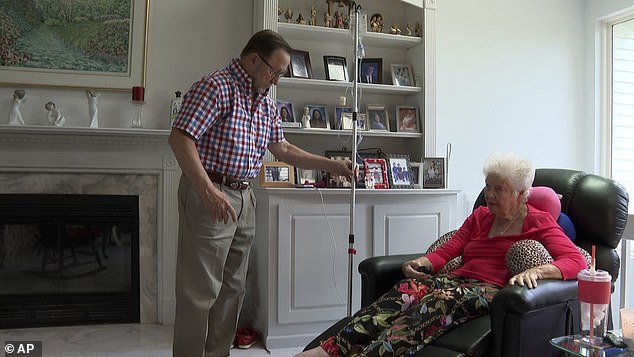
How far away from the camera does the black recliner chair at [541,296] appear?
163 centimetres

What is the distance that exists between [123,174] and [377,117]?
5.52 ft

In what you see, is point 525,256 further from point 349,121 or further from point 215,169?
Result: point 349,121

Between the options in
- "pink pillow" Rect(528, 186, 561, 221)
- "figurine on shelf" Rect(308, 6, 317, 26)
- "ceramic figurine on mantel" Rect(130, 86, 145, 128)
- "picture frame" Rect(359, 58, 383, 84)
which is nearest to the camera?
"pink pillow" Rect(528, 186, 561, 221)

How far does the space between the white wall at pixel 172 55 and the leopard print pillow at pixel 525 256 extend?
2194mm

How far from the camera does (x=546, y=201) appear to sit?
7.08 ft

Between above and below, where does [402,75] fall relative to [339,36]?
below

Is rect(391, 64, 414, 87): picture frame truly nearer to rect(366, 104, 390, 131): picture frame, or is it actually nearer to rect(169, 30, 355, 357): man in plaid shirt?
rect(366, 104, 390, 131): picture frame

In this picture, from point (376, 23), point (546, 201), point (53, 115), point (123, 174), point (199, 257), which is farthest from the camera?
point (376, 23)

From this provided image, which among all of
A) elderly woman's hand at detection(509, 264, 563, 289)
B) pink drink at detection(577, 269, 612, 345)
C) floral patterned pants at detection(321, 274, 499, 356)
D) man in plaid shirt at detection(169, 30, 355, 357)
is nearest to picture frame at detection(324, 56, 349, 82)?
man in plaid shirt at detection(169, 30, 355, 357)

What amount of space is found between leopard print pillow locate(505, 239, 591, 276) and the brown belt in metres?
1.07

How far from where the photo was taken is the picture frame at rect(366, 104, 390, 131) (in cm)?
348

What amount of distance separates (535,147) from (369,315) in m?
2.71

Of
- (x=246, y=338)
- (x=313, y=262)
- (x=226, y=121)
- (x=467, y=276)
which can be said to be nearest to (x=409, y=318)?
(x=467, y=276)

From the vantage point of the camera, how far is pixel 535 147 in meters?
4.03
